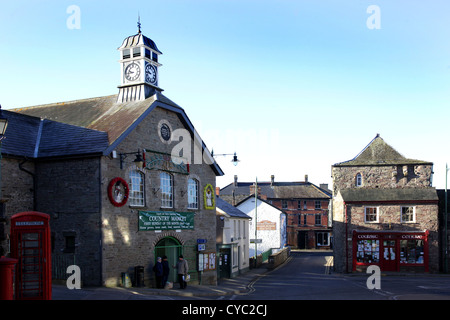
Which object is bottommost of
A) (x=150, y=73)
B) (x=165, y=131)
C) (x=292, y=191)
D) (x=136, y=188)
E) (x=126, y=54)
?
(x=292, y=191)

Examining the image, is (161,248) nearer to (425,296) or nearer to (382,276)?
(425,296)

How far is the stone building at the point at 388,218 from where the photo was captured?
37.8 meters

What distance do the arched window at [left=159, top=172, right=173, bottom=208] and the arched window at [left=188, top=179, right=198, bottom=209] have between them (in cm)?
186

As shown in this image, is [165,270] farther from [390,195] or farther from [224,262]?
[390,195]

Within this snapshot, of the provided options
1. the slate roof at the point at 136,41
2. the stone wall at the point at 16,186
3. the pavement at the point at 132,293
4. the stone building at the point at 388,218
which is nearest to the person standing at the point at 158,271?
the pavement at the point at 132,293

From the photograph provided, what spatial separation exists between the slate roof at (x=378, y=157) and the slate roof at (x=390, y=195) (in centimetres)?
234

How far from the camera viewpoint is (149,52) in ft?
86.9

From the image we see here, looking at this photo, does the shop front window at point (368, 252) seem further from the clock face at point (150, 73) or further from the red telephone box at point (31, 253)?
the red telephone box at point (31, 253)

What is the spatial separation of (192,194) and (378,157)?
20259mm

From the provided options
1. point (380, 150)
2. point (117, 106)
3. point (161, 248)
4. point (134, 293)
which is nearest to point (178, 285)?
point (161, 248)

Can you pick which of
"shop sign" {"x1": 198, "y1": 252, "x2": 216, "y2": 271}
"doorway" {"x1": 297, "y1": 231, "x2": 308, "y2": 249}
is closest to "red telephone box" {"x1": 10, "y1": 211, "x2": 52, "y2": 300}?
"shop sign" {"x1": 198, "y1": 252, "x2": 216, "y2": 271}

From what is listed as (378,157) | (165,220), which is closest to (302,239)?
(378,157)

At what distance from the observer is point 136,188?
23469 millimetres
